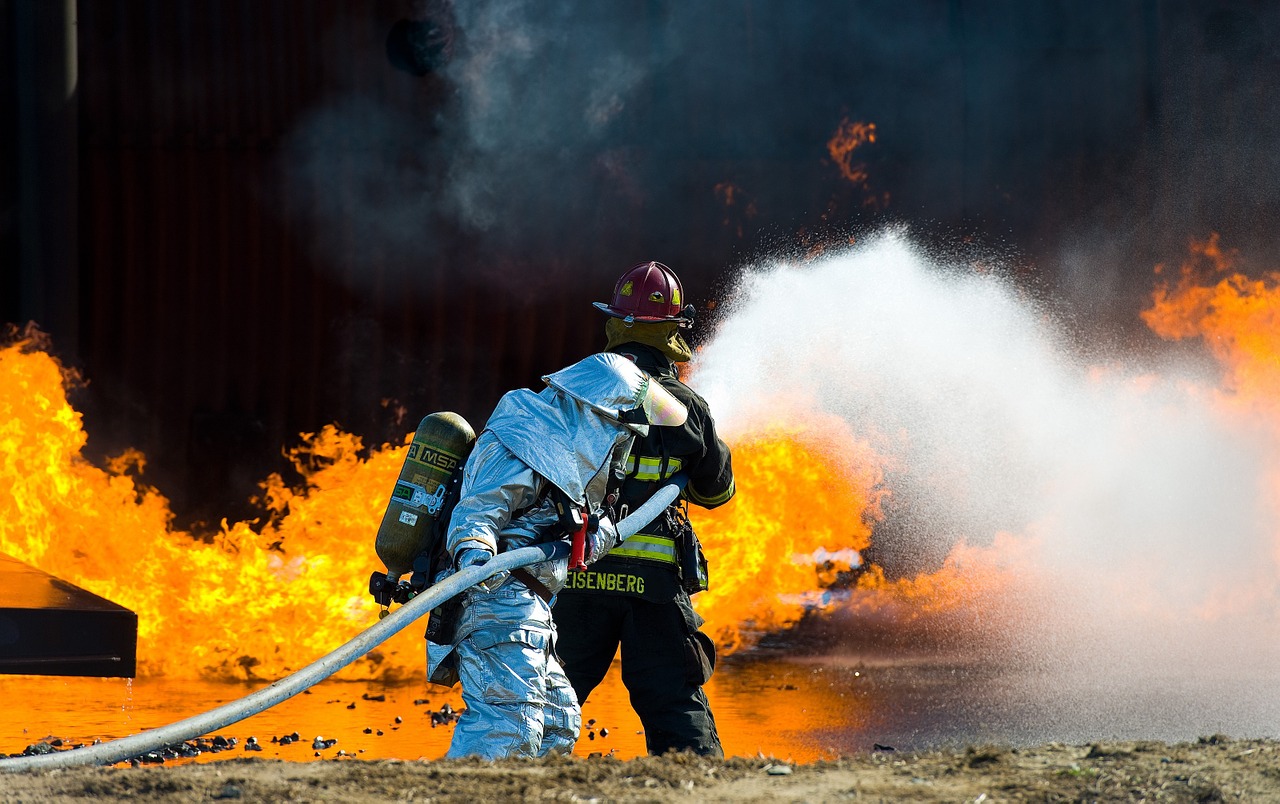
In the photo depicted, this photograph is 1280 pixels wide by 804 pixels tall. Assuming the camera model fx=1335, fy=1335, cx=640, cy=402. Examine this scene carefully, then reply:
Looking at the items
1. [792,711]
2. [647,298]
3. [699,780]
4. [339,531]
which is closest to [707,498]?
[647,298]

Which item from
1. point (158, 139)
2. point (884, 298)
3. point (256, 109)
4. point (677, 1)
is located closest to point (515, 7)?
point (677, 1)

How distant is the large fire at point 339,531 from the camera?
295 inches

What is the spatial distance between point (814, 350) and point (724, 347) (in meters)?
0.72

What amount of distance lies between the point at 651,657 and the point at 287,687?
1.24 metres

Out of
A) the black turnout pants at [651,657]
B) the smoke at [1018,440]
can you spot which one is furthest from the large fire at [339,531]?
the black turnout pants at [651,657]

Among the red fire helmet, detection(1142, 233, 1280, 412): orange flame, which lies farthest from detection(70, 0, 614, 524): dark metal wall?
the red fire helmet

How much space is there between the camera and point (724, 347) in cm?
923

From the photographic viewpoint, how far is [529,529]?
13.0ft

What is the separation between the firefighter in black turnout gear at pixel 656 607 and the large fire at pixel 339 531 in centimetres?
305

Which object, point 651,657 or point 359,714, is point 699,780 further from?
point 359,714

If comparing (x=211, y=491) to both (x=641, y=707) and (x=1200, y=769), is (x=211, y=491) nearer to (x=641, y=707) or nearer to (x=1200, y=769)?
(x=641, y=707)

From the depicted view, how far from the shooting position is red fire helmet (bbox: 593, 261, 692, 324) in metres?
4.54

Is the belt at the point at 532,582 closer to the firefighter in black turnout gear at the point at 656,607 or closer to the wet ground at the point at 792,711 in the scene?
the firefighter in black turnout gear at the point at 656,607

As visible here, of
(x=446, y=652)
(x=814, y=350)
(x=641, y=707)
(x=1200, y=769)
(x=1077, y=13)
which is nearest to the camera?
(x=1200, y=769)
